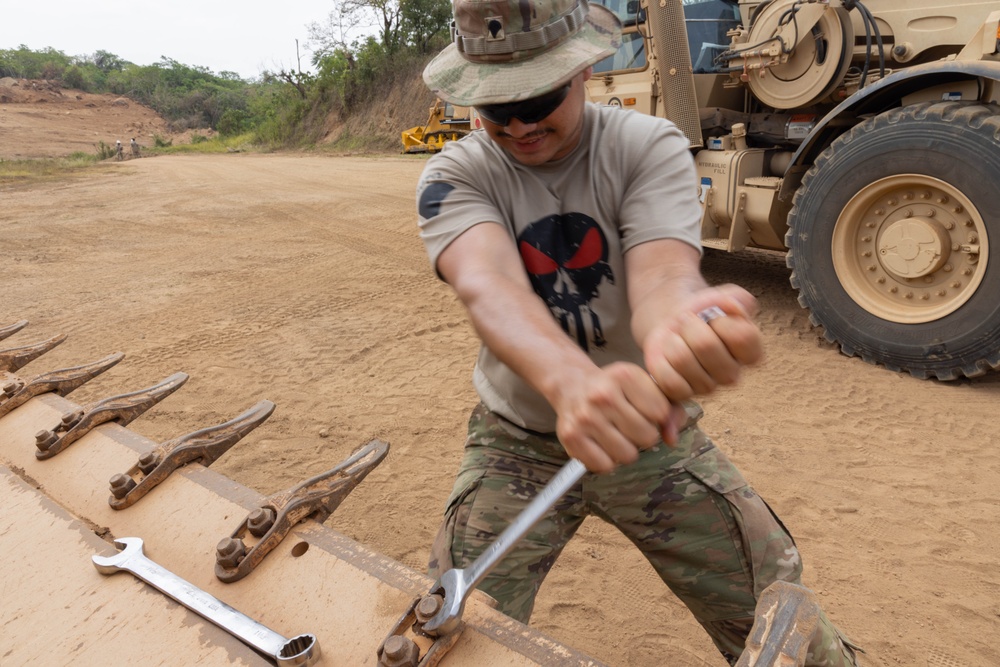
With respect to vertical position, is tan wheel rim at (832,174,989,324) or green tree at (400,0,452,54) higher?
green tree at (400,0,452,54)

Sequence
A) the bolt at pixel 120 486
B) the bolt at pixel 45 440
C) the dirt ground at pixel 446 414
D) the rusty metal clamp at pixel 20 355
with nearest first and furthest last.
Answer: the bolt at pixel 120 486
the bolt at pixel 45 440
the dirt ground at pixel 446 414
the rusty metal clamp at pixel 20 355

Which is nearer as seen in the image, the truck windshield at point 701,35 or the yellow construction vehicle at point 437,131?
the truck windshield at point 701,35

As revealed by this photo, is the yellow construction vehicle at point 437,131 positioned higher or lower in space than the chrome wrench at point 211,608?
higher

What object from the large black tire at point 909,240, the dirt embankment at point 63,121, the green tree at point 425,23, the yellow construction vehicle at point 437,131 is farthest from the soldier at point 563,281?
the dirt embankment at point 63,121

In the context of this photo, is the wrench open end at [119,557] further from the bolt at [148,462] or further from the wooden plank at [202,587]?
the bolt at [148,462]

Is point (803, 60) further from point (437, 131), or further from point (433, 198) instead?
point (437, 131)

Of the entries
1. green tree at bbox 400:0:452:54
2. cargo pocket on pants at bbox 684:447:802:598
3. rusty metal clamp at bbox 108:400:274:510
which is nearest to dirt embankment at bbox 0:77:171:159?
green tree at bbox 400:0:452:54

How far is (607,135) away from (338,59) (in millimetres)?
29387

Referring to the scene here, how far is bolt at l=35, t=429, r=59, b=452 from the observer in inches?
76.5

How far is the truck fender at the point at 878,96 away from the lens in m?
3.67

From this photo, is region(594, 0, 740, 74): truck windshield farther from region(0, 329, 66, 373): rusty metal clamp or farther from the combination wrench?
the combination wrench

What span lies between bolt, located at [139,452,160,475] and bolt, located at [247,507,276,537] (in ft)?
1.31

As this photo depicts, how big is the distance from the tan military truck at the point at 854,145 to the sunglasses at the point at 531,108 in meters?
3.02

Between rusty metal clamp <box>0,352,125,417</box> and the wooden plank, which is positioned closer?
the wooden plank
